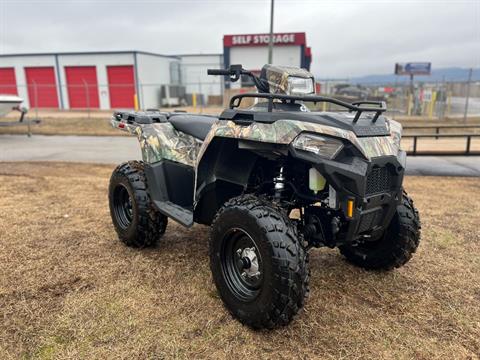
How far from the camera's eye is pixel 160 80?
113 feet

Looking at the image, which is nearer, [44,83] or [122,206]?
[122,206]

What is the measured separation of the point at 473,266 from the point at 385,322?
148 cm

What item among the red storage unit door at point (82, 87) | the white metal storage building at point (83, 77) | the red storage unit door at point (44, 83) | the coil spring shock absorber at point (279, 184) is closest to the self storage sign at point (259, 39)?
the white metal storage building at point (83, 77)

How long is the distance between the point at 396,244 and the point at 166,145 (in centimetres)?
217

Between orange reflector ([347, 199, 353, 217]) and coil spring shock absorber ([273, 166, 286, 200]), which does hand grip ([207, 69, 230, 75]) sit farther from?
orange reflector ([347, 199, 353, 217])

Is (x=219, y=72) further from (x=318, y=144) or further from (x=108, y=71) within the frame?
(x=108, y=71)

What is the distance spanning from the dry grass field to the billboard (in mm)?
31817

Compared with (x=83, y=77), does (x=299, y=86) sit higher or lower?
lower

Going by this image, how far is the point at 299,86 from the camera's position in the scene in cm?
315

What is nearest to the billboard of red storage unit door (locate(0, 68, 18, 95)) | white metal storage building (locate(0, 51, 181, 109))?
white metal storage building (locate(0, 51, 181, 109))

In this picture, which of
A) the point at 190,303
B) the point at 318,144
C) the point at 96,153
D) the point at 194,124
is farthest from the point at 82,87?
the point at 318,144

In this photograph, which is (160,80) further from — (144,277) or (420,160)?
(144,277)

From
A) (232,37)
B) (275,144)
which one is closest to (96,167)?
(275,144)

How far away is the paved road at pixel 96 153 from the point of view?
9.05 m
